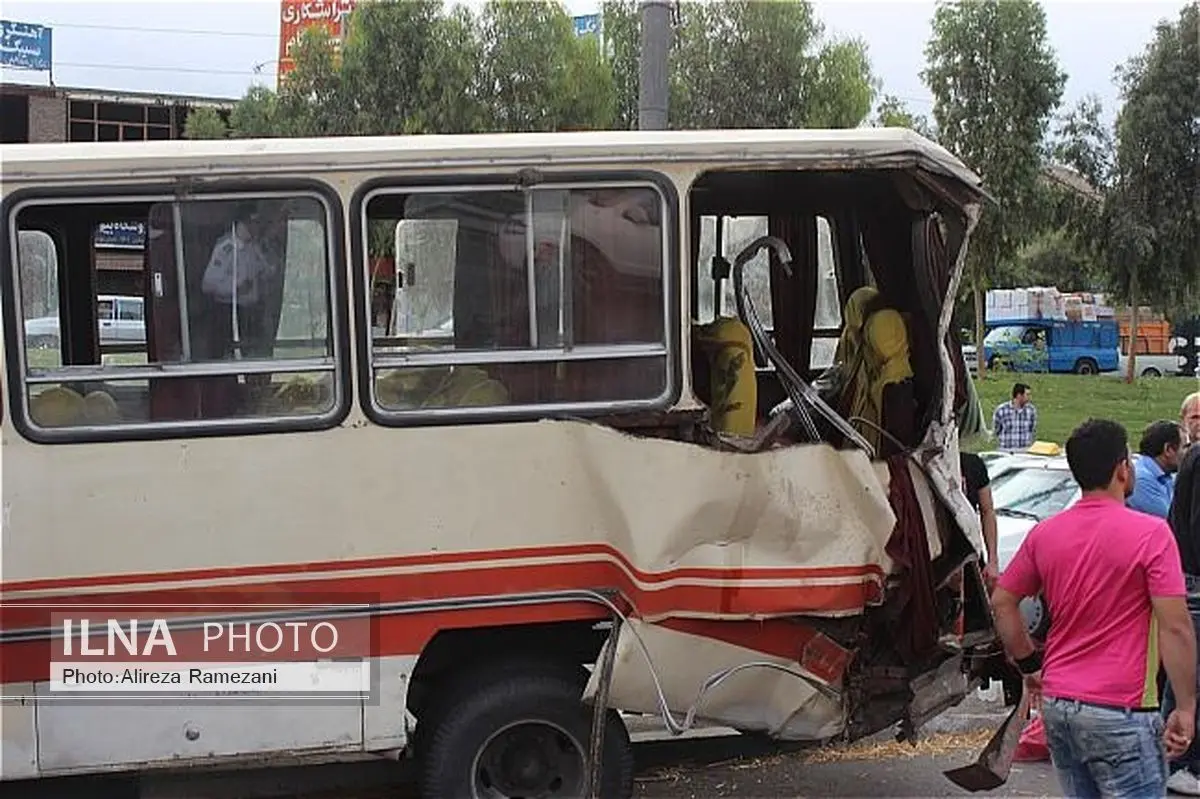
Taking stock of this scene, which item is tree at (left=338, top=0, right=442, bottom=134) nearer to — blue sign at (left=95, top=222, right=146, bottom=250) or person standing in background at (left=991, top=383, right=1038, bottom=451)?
person standing in background at (left=991, top=383, right=1038, bottom=451)

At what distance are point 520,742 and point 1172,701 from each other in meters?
2.78

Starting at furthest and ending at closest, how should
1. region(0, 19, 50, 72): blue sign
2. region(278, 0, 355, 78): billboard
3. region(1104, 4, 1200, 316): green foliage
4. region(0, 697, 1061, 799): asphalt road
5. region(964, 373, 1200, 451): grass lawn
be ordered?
region(0, 19, 50, 72): blue sign < region(278, 0, 355, 78): billboard < region(1104, 4, 1200, 316): green foliage < region(964, 373, 1200, 451): grass lawn < region(0, 697, 1061, 799): asphalt road

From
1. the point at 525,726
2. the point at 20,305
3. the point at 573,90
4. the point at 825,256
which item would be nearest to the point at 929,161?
the point at 825,256

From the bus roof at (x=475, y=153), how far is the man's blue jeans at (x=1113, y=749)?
84.7 inches

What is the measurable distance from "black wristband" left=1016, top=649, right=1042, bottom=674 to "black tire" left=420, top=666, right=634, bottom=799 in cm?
160

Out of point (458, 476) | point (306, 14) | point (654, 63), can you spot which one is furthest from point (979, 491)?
point (306, 14)

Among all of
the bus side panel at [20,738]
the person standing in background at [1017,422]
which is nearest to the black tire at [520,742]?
the bus side panel at [20,738]

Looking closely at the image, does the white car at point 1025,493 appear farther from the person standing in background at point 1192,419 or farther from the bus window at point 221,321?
the bus window at point 221,321

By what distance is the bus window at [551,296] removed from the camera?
4.87 meters

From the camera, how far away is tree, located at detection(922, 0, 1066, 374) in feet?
75.4

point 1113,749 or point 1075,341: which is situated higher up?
point 1075,341

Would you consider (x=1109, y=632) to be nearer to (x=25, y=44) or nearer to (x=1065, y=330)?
(x=1065, y=330)

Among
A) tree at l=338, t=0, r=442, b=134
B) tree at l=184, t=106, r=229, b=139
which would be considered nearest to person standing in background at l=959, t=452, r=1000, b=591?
tree at l=338, t=0, r=442, b=134

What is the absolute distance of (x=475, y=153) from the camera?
4.75 metres
